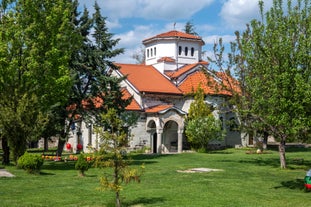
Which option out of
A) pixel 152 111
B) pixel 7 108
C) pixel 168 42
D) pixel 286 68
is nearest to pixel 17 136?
pixel 7 108

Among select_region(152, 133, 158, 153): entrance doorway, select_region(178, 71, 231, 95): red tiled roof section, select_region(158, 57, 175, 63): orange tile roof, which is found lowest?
select_region(152, 133, 158, 153): entrance doorway

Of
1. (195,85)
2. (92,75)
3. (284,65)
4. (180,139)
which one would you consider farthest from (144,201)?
(195,85)

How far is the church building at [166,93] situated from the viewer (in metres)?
40.1

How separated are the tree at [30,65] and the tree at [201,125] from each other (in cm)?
1735

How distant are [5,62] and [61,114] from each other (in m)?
8.83

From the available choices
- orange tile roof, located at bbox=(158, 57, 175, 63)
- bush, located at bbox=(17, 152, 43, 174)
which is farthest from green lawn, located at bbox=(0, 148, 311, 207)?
orange tile roof, located at bbox=(158, 57, 175, 63)

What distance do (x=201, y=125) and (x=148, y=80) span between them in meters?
7.76

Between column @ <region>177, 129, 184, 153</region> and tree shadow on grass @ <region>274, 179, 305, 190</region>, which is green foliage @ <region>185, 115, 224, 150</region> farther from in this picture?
tree shadow on grass @ <region>274, 179, 305, 190</region>

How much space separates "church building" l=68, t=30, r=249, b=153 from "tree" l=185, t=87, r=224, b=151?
0.86 meters

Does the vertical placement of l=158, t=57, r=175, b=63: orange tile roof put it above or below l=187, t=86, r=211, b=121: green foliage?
above

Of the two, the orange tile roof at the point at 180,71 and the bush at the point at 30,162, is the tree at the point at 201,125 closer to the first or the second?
the orange tile roof at the point at 180,71

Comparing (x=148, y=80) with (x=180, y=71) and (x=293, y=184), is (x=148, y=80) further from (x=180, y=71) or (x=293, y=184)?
(x=293, y=184)

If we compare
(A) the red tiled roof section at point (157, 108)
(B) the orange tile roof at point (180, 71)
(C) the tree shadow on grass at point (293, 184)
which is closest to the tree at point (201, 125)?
(A) the red tiled roof section at point (157, 108)

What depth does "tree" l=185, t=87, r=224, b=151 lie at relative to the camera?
38594 mm
